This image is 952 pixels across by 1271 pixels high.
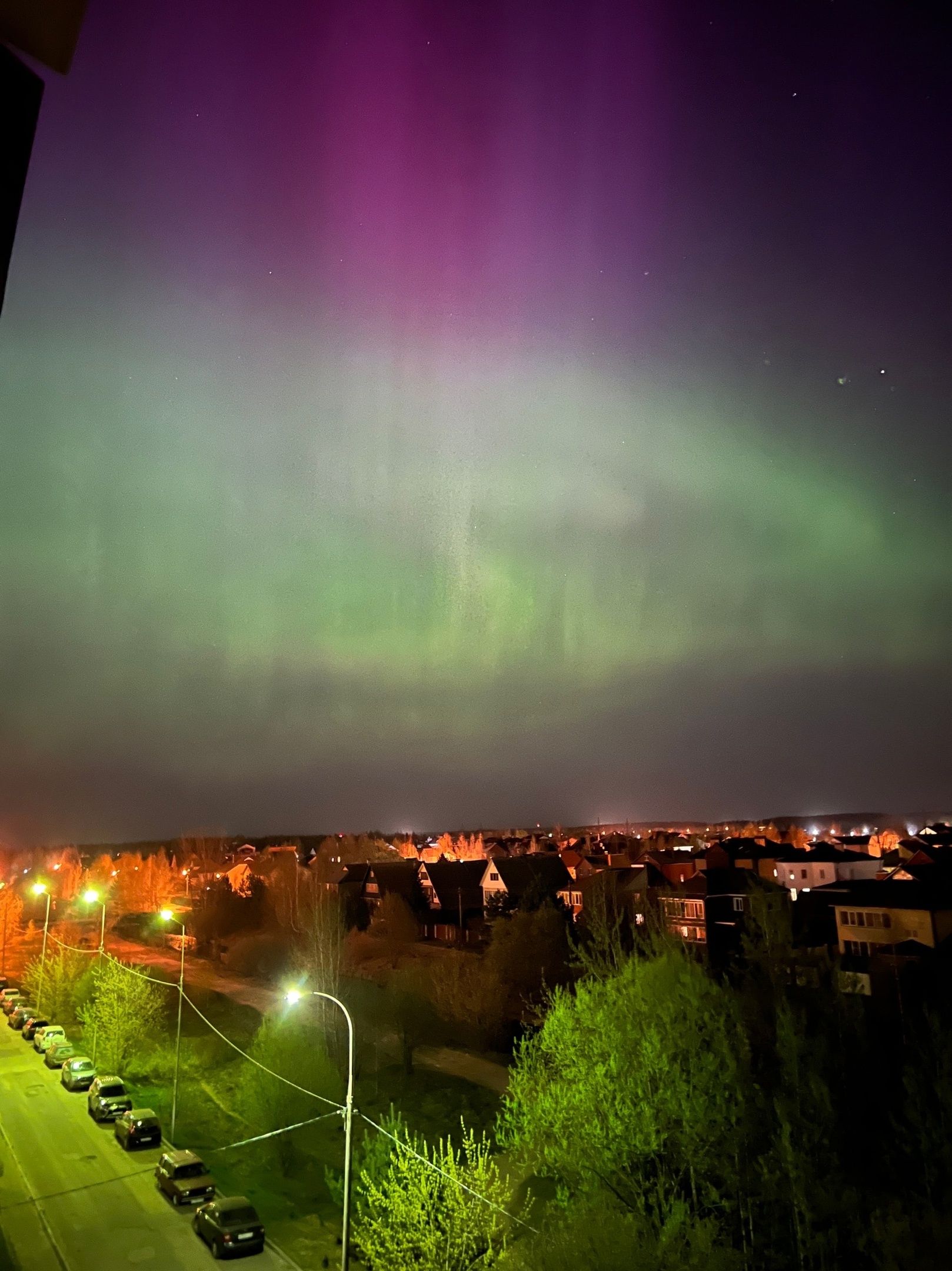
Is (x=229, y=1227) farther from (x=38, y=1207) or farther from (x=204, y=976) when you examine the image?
(x=204, y=976)

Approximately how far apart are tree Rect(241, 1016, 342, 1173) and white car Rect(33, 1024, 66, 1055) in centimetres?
1230

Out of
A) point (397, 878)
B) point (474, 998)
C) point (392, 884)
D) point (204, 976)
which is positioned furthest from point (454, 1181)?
point (397, 878)

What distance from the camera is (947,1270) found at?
628 inches

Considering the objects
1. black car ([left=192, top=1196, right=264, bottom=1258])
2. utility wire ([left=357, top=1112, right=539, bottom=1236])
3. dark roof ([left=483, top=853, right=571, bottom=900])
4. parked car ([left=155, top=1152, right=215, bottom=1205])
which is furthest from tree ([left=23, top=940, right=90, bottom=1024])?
utility wire ([left=357, top=1112, right=539, bottom=1236])

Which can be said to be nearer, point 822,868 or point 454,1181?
point 454,1181

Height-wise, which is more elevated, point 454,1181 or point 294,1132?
point 454,1181

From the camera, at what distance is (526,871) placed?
230 feet

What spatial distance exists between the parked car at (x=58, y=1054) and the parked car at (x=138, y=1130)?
9.56 m

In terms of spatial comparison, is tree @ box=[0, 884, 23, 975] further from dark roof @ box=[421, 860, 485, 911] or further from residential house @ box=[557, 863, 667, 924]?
residential house @ box=[557, 863, 667, 924]

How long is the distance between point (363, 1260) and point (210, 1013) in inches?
1257

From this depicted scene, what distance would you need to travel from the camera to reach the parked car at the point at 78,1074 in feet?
106

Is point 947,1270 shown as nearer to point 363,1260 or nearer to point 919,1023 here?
point 363,1260

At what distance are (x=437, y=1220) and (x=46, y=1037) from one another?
27.3m

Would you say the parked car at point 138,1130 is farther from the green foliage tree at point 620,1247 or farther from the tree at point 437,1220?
the green foliage tree at point 620,1247
